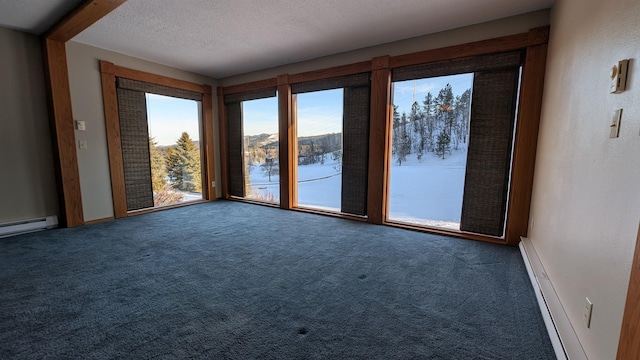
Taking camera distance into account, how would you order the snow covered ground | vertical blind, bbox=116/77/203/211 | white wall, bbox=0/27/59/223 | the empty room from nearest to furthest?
the empty room → white wall, bbox=0/27/59/223 → the snow covered ground → vertical blind, bbox=116/77/203/211

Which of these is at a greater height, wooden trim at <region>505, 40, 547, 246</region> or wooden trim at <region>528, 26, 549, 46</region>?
wooden trim at <region>528, 26, 549, 46</region>

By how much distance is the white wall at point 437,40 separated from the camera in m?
2.59

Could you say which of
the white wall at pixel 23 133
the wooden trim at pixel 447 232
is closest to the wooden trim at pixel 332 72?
the wooden trim at pixel 447 232

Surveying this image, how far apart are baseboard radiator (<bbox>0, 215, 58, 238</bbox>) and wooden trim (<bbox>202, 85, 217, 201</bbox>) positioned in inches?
85.7

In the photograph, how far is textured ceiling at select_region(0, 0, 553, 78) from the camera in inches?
95.4

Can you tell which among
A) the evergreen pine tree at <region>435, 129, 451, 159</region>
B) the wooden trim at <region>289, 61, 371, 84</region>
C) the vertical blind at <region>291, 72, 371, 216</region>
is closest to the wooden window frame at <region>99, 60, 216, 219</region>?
the wooden trim at <region>289, 61, 371, 84</region>

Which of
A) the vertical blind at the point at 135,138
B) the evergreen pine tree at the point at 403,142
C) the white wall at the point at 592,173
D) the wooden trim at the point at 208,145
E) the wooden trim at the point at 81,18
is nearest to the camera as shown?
the white wall at the point at 592,173

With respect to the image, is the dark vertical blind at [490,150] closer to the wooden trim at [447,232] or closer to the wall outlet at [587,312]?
the wooden trim at [447,232]

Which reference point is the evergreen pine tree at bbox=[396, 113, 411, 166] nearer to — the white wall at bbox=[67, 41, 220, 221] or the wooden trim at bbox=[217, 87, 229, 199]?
the wooden trim at bbox=[217, 87, 229, 199]

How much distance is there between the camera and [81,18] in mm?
2521

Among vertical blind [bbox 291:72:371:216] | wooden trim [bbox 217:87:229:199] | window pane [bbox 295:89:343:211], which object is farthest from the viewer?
wooden trim [bbox 217:87:229:199]

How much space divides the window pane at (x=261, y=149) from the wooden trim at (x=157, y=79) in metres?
0.85

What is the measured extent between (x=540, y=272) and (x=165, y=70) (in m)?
5.45

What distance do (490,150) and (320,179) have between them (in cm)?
257
